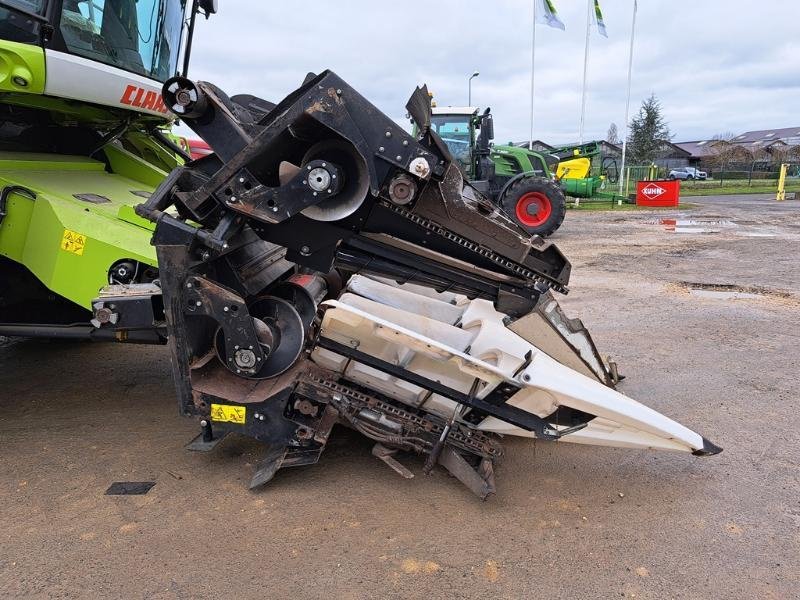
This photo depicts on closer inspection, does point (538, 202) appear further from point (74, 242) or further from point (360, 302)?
point (74, 242)

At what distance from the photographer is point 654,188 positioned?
21500 millimetres

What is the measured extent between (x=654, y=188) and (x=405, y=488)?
21.5m

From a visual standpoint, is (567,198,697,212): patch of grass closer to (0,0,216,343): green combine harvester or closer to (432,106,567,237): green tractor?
(432,106,567,237): green tractor

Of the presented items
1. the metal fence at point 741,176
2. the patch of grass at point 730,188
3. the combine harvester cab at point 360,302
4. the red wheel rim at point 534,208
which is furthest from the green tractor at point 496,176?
the patch of grass at point 730,188

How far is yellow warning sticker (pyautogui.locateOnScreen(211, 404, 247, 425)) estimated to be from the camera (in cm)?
271

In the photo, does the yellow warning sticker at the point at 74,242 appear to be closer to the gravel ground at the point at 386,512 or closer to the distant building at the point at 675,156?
the gravel ground at the point at 386,512

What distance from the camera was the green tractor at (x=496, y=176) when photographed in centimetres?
1200

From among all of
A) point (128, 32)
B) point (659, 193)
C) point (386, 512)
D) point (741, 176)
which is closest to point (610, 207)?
point (659, 193)

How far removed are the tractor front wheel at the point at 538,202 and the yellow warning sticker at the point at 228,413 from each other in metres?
9.95

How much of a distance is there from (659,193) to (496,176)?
432 inches

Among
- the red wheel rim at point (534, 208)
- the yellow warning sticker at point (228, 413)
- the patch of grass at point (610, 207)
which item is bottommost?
the patch of grass at point (610, 207)

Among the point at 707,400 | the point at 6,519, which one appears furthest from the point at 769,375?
the point at 6,519

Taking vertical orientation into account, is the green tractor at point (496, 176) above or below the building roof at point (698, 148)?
below

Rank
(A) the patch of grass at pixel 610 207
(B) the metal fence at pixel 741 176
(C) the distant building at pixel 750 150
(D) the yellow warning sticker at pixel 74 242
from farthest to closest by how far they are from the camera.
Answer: (C) the distant building at pixel 750 150 → (B) the metal fence at pixel 741 176 → (A) the patch of grass at pixel 610 207 → (D) the yellow warning sticker at pixel 74 242
